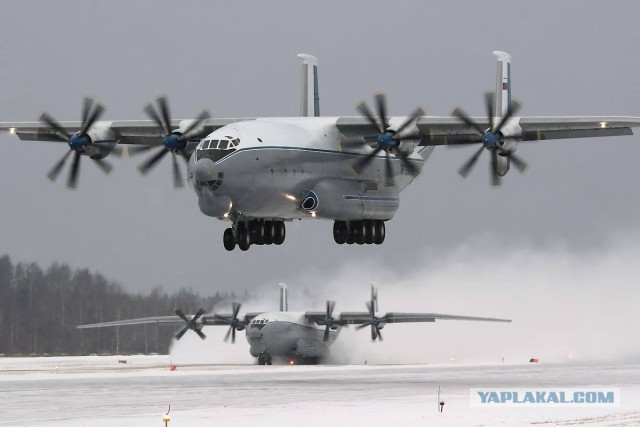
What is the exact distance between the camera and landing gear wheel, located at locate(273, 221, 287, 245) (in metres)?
52.5

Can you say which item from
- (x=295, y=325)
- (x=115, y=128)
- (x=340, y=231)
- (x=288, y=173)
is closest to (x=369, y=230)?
(x=340, y=231)

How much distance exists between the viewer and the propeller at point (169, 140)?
5128 cm

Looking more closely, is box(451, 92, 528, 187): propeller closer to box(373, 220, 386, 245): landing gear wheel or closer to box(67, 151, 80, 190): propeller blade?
box(373, 220, 386, 245): landing gear wheel

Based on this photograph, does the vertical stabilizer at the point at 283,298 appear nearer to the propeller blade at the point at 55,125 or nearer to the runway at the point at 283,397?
the runway at the point at 283,397

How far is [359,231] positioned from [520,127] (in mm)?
10480

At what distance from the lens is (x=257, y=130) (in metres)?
48.8

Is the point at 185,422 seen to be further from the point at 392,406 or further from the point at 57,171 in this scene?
the point at 57,171

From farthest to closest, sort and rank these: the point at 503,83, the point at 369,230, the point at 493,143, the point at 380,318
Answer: the point at 380,318 → the point at 503,83 → the point at 369,230 → the point at 493,143

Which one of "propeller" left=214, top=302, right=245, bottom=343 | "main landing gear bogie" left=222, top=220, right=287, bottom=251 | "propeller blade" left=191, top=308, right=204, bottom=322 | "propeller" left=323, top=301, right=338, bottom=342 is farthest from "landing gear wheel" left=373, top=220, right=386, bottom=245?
"propeller" left=214, top=302, right=245, bottom=343

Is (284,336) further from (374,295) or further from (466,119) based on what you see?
(466,119)

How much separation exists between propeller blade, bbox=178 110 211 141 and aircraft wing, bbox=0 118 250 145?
0.27 meters

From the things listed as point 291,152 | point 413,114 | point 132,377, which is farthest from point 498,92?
point 132,377

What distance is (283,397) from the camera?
54281 mm

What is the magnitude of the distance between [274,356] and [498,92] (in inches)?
1984
